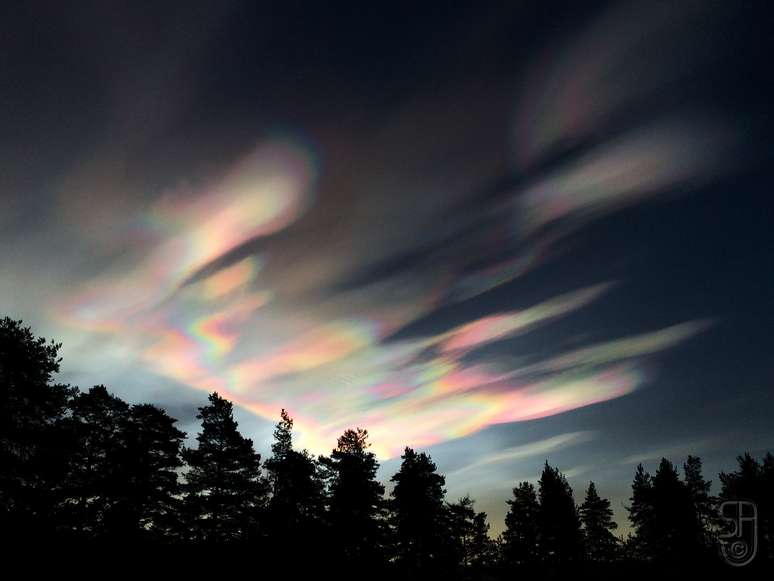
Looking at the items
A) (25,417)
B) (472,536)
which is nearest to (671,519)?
(472,536)

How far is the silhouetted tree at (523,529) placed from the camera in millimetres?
64250

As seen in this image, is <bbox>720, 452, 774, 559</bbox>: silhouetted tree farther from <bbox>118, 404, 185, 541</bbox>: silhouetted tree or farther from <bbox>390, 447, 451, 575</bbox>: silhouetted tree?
<bbox>118, 404, 185, 541</bbox>: silhouetted tree

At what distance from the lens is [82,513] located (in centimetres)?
3109

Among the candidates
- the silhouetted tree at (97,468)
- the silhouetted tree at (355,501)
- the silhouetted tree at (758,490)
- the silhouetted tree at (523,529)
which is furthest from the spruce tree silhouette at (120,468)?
A: the silhouetted tree at (758,490)

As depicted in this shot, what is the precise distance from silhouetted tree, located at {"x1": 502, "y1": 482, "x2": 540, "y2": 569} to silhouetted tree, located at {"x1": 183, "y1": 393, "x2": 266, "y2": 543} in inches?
1755

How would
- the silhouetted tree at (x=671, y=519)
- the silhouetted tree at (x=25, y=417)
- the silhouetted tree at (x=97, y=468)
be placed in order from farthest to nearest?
the silhouetted tree at (x=671, y=519) < the silhouetted tree at (x=97, y=468) < the silhouetted tree at (x=25, y=417)

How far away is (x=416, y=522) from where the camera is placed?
47.6 metres

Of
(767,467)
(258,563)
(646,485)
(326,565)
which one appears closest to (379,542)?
(326,565)

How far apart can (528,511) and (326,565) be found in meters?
51.3

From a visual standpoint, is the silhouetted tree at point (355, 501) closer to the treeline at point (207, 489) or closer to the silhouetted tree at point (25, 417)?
the treeline at point (207, 489)

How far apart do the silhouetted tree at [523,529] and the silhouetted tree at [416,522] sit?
20.7 m

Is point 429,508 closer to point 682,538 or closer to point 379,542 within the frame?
point 379,542

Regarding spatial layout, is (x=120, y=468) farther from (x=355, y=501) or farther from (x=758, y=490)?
(x=758, y=490)

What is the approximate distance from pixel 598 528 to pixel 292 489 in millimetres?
66265
